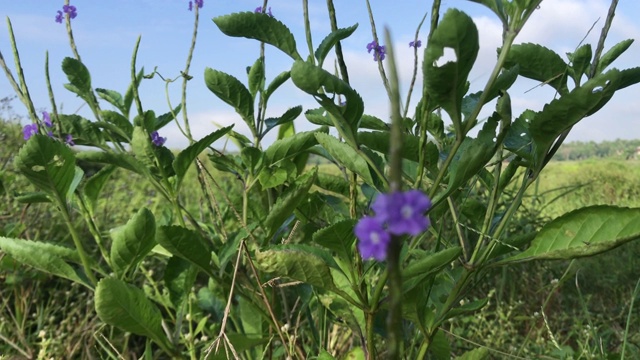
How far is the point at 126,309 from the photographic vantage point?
1255 mm

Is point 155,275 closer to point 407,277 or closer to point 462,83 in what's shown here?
point 407,277

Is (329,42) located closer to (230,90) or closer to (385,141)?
(385,141)

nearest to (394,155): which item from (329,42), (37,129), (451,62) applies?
(451,62)

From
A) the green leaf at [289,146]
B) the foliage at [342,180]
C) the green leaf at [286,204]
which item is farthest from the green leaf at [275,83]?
the green leaf at [286,204]

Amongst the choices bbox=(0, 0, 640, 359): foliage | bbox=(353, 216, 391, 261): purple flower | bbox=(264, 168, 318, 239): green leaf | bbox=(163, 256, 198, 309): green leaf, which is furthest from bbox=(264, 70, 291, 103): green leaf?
bbox=(353, 216, 391, 261): purple flower

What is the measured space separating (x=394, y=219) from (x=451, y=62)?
40 centimetres

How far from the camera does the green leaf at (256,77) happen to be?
53.2 inches

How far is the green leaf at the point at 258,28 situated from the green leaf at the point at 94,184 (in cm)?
53

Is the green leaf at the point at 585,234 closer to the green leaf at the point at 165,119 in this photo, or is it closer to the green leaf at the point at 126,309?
the green leaf at the point at 126,309

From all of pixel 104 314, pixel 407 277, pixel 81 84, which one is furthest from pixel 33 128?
pixel 407 277

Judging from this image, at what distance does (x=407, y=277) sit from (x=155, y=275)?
216cm

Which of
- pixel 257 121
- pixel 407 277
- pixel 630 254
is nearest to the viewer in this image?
pixel 407 277

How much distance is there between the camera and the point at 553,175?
244 inches

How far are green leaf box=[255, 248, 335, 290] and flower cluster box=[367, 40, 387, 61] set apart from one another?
0.41 metres
